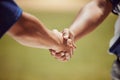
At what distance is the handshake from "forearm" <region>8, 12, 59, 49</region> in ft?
0.06

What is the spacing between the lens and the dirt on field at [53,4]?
106cm

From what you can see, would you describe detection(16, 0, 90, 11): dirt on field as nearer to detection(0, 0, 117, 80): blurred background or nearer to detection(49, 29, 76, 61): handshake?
detection(0, 0, 117, 80): blurred background

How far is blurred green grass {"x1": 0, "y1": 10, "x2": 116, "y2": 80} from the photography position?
3.51 feet

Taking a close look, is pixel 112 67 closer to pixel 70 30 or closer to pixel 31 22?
pixel 70 30

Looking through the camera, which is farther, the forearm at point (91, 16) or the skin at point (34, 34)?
the forearm at point (91, 16)

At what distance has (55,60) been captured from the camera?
1092 mm

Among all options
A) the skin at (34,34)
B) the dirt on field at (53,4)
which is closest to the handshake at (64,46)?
the skin at (34,34)

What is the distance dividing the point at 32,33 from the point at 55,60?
0.17m

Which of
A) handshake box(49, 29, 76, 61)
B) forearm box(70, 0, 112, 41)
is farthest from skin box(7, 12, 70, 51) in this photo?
forearm box(70, 0, 112, 41)

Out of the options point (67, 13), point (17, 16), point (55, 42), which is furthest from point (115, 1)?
point (17, 16)

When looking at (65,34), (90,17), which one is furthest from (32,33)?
(90,17)

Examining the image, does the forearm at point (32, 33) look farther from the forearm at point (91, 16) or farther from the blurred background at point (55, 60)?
the forearm at point (91, 16)

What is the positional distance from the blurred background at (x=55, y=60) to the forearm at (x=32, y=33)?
29 millimetres

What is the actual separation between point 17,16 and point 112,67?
1.52 feet
